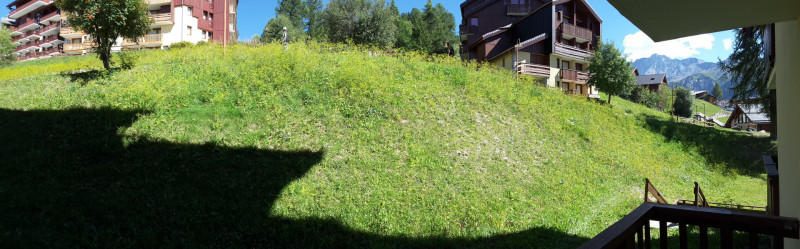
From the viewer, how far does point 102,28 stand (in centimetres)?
1140

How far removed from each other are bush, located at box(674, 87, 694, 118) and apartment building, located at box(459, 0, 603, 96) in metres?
23.8

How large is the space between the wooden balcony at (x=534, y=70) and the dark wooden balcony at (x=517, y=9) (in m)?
9.37

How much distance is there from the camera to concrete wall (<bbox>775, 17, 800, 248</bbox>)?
3.26 m

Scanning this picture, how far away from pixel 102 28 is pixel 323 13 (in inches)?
844

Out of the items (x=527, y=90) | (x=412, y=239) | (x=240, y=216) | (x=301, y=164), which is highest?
(x=527, y=90)

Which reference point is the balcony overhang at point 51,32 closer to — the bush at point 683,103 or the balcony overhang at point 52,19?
the balcony overhang at point 52,19

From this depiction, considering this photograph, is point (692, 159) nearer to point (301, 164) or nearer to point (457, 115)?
point (457, 115)

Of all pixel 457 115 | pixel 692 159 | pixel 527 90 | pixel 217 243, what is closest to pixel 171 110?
pixel 217 243

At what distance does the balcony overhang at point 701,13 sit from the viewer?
233 centimetres

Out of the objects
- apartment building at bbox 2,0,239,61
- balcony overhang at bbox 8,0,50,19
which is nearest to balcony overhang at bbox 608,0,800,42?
apartment building at bbox 2,0,239,61

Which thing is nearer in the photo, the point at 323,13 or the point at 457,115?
the point at 457,115

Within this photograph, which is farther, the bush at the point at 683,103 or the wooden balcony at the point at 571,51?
the bush at the point at 683,103

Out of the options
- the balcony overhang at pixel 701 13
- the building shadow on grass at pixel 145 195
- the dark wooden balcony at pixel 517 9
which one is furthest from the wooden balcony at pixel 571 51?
the balcony overhang at pixel 701 13

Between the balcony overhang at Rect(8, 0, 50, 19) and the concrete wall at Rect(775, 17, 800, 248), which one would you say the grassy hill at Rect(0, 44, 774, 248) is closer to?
the concrete wall at Rect(775, 17, 800, 248)
